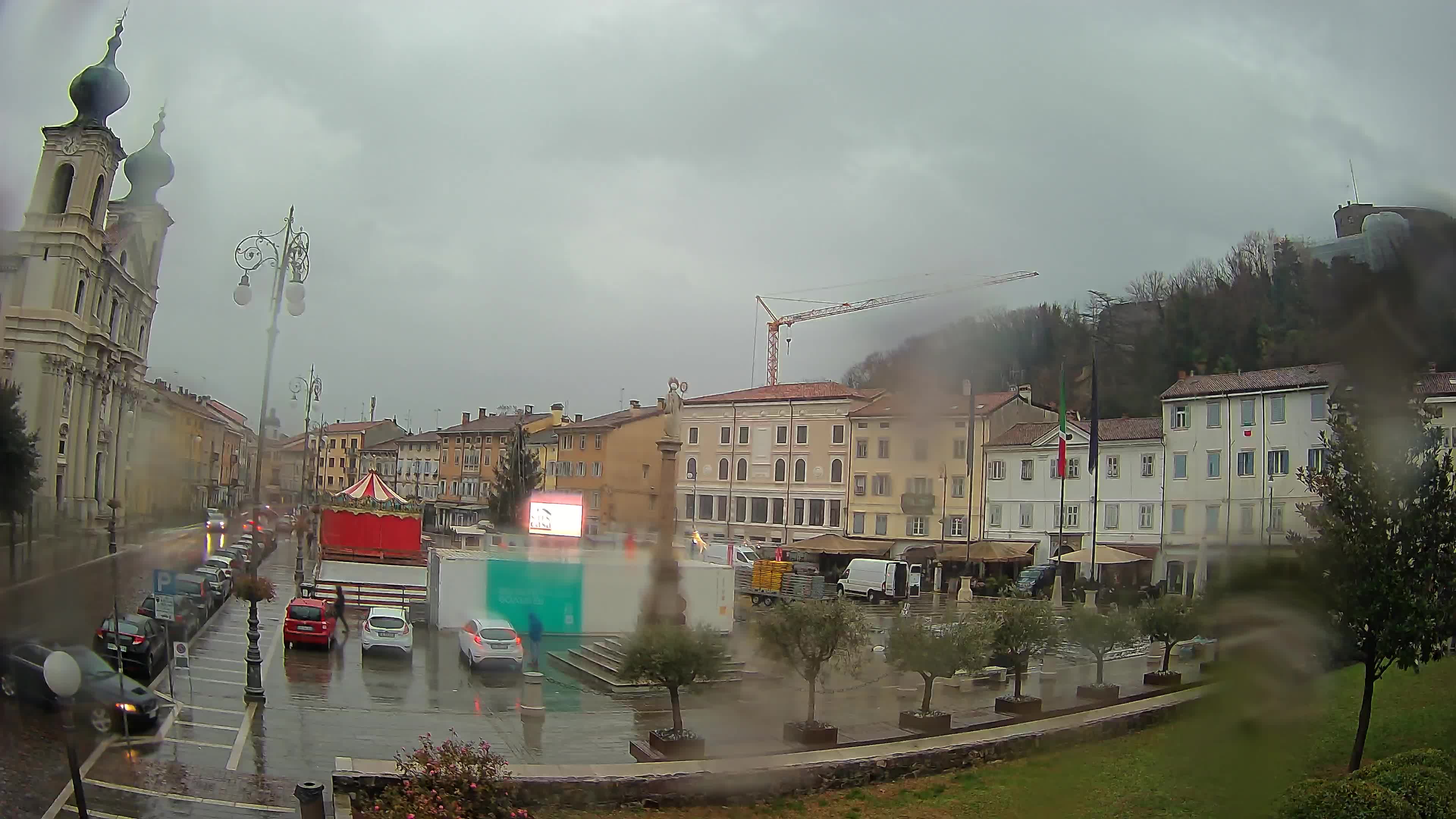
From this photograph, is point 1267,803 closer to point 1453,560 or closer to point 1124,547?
point 1453,560

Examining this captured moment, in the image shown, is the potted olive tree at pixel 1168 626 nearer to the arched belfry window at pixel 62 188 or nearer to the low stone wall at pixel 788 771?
the low stone wall at pixel 788 771

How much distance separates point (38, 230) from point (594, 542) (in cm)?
776

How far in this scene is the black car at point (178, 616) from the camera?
464 cm

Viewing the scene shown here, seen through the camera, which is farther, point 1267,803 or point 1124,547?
point 1124,547

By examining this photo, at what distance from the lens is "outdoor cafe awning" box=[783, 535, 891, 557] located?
655 cm

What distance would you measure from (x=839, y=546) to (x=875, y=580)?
1.57 meters

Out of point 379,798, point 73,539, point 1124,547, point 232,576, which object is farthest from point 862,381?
point 232,576

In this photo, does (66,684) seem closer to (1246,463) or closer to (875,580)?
(1246,463)

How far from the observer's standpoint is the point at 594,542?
32.8 ft

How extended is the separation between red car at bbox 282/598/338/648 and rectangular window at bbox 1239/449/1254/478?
1177cm

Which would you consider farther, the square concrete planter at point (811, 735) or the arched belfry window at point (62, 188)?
the square concrete planter at point (811, 735)

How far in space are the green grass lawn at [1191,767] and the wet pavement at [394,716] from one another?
3.56 feet

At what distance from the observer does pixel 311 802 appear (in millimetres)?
4926

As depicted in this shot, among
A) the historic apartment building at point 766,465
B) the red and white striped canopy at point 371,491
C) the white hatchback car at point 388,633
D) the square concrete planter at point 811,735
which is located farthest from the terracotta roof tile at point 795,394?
the red and white striped canopy at point 371,491
